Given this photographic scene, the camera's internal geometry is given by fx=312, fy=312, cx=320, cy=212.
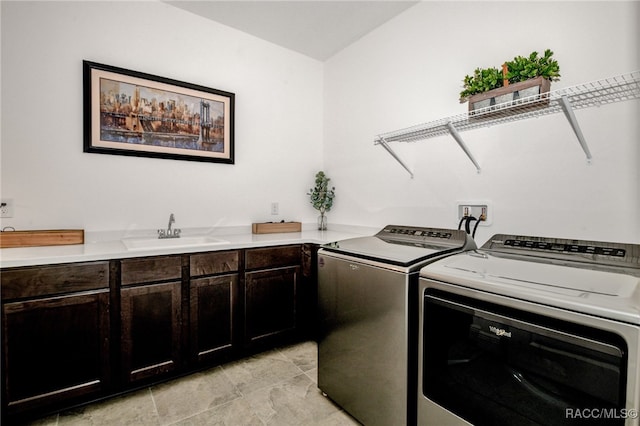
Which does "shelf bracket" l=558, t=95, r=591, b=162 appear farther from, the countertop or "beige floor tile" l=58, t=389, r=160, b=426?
"beige floor tile" l=58, t=389, r=160, b=426

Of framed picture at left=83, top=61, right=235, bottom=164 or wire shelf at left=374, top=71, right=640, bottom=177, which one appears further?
framed picture at left=83, top=61, right=235, bottom=164

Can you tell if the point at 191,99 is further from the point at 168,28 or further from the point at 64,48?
the point at 64,48

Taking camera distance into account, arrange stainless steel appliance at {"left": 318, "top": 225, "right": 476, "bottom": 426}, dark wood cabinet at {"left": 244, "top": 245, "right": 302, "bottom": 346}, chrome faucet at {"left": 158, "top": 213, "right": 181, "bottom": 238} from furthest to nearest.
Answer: chrome faucet at {"left": 158, "top": 213, "right": 181, "bottom": 238}
dark wood cabinet at {"left": 244, "top": 245, "right": 302, "bottom": 346}
stainless steel appliance at {"left": 318, "top": 225, "right": 476, "bottom": 426}

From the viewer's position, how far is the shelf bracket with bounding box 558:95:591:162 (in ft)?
4.09

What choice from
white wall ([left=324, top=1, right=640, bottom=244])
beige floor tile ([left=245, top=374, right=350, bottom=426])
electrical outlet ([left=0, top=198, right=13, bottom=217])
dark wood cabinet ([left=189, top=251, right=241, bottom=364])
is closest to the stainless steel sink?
dark wood cabinet ([left=189, top=251, right=241, bottom=364])

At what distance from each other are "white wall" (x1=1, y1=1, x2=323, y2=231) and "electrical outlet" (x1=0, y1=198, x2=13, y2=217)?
0.10 ft

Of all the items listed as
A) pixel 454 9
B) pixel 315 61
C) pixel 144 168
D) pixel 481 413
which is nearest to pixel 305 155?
pixel 315 61

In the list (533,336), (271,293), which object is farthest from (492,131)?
(271,293)

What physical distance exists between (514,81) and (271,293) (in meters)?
1.92

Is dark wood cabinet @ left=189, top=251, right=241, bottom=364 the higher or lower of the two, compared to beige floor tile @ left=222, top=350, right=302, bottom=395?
higher

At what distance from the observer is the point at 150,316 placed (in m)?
1.83

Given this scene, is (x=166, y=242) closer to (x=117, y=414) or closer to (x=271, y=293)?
(x=271, y=293)

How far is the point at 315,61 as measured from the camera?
10.5 feet

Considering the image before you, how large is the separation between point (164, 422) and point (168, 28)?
2.61 m
